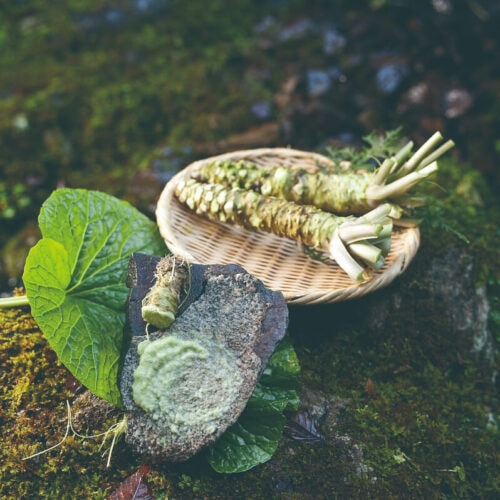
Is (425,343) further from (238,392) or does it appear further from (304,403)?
(238,392)

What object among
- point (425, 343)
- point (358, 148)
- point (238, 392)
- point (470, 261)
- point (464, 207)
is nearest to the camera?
point (238, 392)

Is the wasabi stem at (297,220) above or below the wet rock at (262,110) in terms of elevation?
above

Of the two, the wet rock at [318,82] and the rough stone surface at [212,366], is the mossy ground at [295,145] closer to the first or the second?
the wet rock at [318,82]

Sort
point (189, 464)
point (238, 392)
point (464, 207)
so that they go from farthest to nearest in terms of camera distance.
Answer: point (464, 207) < point (189, 464) < point (238, 392)

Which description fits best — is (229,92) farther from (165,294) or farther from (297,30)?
(165,294)

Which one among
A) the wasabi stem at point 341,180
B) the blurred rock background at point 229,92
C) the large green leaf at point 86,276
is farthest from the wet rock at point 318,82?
the large green leaf at point 86,276

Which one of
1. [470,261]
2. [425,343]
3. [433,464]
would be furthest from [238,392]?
[470,261]
